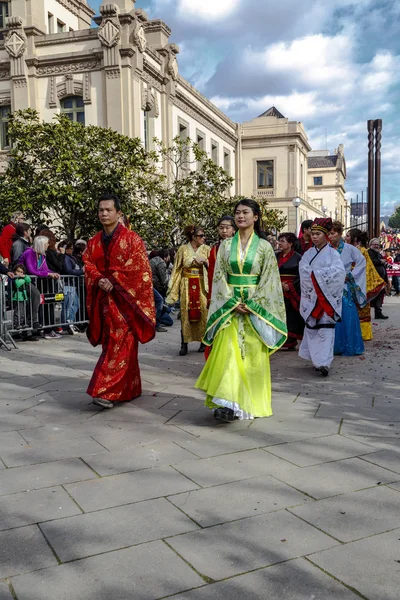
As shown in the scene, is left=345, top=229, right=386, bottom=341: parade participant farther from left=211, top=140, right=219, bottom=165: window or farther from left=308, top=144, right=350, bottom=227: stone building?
left=308, top=144, right=350, bottom=227: stone building

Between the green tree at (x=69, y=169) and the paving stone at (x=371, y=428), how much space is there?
1228 centimetres

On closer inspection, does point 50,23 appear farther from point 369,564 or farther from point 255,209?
point 369,564

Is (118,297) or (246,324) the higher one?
(118,297)

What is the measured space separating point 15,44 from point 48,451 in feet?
78.0

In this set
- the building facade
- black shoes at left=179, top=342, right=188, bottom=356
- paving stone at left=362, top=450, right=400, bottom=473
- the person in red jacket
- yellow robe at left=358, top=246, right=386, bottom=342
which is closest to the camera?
paving stone at left=362, top=450, right=400, bottom=473

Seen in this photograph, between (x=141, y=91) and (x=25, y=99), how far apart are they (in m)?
4.61

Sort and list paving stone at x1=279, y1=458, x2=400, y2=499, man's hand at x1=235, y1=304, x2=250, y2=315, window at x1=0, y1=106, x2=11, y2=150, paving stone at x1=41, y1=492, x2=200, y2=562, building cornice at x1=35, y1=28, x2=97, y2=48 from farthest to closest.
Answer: window at x1=0, y1=106, x2=11, y2=150
building cornice at x1=35, y1=28, x2=97, y2=48
man's hand at x1=235, y1=304, x2=250, y2=315
paving stone at x1=279, y1=458, x2=400, y2=499
paving stone at x1=41, y1=492, x2=200, y2=562

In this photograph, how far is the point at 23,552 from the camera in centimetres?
282

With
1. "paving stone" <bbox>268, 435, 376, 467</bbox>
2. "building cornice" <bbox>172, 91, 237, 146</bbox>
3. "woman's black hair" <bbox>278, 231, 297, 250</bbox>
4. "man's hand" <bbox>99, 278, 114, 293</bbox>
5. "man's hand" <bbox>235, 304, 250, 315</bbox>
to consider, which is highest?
"building cornice" <bbox>172, 91, 237, 146</bbox>

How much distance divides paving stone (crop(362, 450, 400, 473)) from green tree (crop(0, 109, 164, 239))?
1296 cm

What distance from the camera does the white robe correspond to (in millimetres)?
7105

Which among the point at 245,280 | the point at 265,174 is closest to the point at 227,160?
the point at 265,174

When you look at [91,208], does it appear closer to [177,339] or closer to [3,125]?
[177,339]

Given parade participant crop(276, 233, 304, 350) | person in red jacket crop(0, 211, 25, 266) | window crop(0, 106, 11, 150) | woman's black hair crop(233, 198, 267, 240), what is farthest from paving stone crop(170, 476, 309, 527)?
window crop(0, 106, 11, 150)
